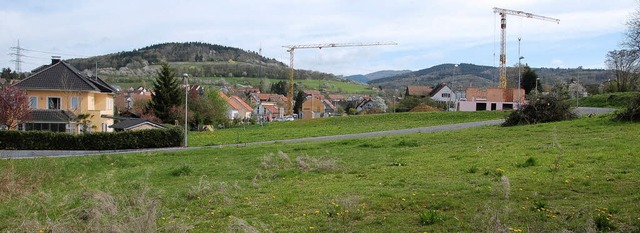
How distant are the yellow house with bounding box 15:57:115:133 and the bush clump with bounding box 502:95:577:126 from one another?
35.7 metres

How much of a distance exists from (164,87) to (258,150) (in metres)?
42.8

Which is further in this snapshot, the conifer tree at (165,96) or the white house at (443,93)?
the white house at (443,93)

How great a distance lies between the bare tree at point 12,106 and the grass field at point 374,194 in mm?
25957

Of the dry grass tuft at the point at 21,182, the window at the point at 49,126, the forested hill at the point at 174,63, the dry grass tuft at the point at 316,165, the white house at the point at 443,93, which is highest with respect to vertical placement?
the forested hill at the point at 174,63

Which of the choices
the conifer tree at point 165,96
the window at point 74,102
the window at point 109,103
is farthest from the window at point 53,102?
the conifer tree at point 165,96

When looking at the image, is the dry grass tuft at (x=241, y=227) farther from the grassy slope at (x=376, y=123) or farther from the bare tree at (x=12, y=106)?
the bare tree at (x=12, y=106)

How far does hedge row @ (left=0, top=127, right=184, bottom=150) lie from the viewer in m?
34.5

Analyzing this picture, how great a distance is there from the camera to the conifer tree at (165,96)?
2484 inches

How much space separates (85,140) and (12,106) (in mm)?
11440

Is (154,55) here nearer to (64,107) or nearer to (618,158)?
(64,107)

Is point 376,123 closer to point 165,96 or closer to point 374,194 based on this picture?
point 165,96

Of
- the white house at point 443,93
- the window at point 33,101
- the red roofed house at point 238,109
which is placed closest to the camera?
the window at point 33,101

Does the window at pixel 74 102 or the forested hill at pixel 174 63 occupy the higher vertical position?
the forested hill at pixel 174 63

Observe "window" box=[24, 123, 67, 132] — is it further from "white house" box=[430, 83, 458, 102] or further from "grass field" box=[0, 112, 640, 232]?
"white house" box=[430, 83, 458, 102]
